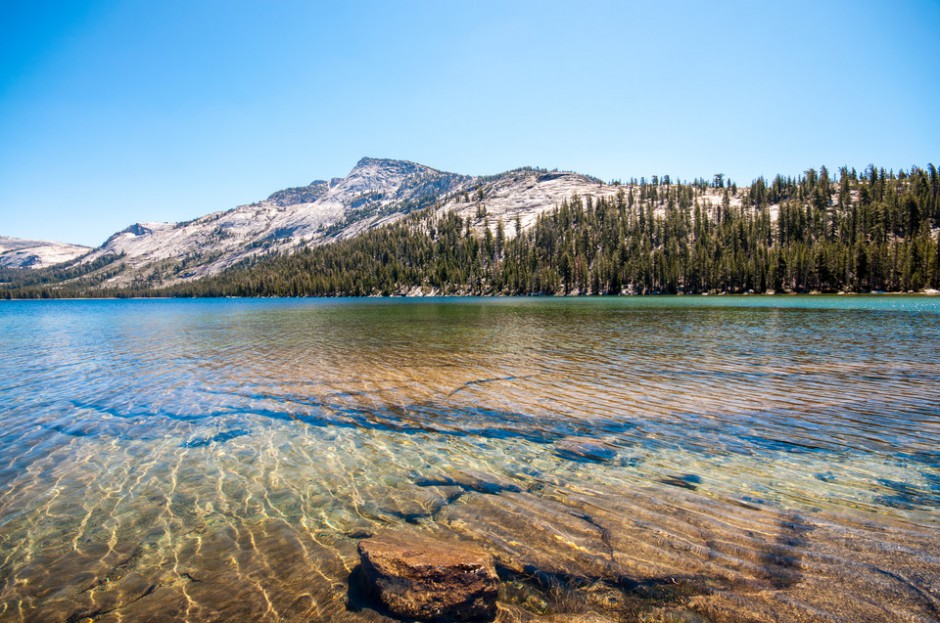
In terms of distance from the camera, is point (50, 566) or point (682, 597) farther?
point (50, 566)

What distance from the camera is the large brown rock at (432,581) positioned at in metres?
5.10

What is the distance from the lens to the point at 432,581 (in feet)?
17.3

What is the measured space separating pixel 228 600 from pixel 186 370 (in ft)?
67.4

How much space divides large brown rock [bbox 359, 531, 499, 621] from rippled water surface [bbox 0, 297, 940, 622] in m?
0.29

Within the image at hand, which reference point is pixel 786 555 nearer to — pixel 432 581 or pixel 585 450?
pixel 585 450

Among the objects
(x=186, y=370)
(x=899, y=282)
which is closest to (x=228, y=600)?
(x=186, y=370)

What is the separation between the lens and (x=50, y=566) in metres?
6.45

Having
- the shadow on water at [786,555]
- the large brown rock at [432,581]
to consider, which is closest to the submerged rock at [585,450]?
the shadow on water at [786,555]

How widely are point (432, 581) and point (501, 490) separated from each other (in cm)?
329

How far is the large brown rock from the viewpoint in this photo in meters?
5.10

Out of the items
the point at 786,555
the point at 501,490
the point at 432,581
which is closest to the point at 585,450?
the point at 501,490

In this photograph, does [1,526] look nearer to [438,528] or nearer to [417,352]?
[438,528]

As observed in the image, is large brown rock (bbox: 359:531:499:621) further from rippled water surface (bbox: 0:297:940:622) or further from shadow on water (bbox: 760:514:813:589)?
shadow on water (bbox: 760:514:813:589)

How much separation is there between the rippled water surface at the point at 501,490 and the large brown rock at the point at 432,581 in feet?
0.96
